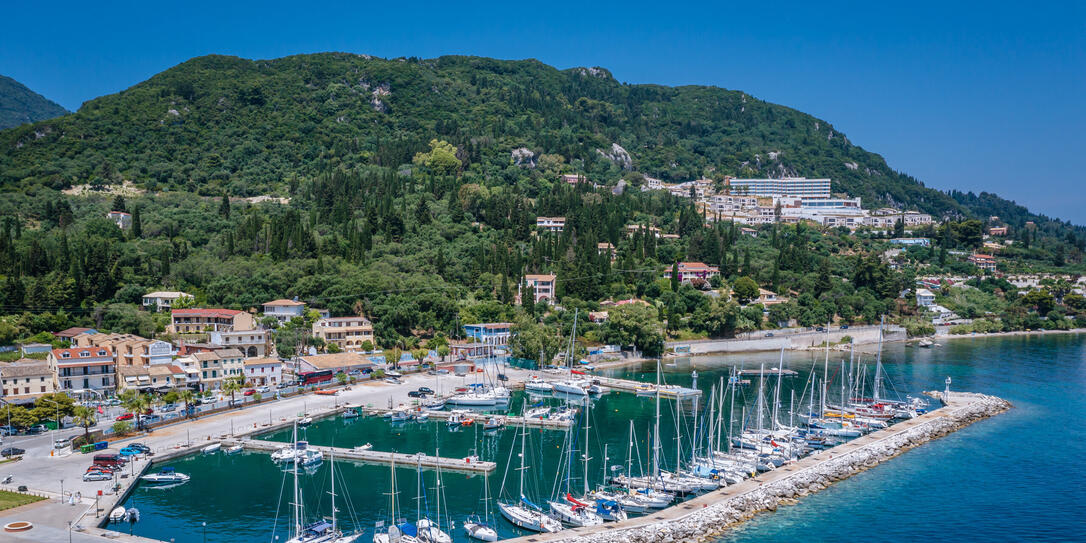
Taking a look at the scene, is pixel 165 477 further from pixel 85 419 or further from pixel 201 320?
pixel 201 320

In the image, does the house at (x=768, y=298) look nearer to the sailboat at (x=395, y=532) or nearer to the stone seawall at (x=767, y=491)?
the stone seawall at (x=767, y=491)

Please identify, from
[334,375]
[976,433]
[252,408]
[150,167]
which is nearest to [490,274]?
[334,375]

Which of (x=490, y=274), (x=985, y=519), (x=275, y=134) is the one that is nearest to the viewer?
(x=985, y=519)

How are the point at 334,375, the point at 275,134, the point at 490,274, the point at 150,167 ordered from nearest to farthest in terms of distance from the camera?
the point at 334,375 < the point at 490,274 < the point at 150,167 < the point at 275,134

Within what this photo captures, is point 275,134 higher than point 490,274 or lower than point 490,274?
higher

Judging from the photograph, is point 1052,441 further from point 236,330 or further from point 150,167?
point 150,167

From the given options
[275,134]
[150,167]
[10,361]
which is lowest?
[10,361]
